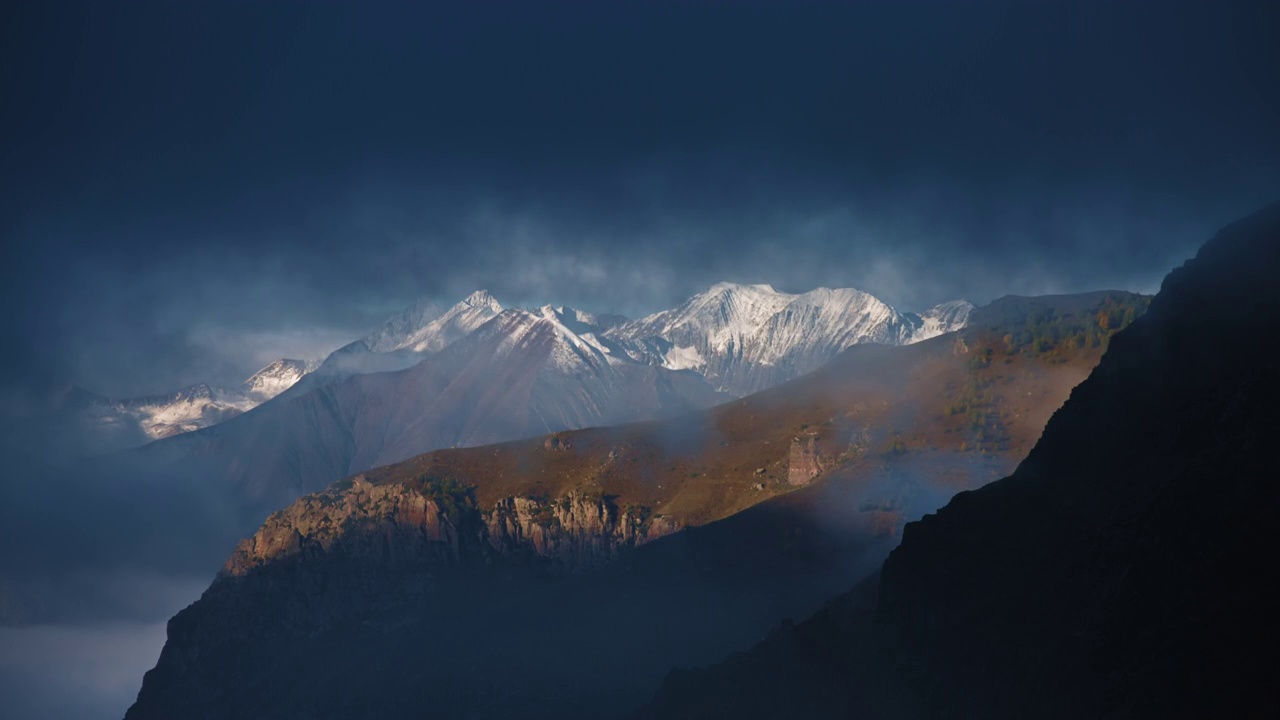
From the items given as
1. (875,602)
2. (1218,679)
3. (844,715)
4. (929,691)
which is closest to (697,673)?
(875,602)

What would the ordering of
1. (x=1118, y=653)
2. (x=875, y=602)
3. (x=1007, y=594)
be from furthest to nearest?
1. (x=875, y=602)
2. (x=1007, y=594)
3. (x=1118, y=653)

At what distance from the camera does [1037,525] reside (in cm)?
12175

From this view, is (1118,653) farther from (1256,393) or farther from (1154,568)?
(1256,393)

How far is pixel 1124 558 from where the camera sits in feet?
333

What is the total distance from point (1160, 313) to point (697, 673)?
103742 millimetres

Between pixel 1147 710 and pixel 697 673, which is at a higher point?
pixel 697 673

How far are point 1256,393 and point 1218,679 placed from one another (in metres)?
A: 28.2

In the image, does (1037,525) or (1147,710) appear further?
(1037,525)

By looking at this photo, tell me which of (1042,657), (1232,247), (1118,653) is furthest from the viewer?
(1232,247)

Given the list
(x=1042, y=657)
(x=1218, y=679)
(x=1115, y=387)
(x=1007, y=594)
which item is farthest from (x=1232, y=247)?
(x=1218, y=679)

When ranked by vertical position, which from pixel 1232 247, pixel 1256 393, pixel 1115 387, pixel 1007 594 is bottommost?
pixel 1007 594

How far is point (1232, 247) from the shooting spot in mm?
136375

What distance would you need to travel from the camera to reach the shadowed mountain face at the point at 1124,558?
85.6 m

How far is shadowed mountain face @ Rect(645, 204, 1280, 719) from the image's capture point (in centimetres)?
8556
